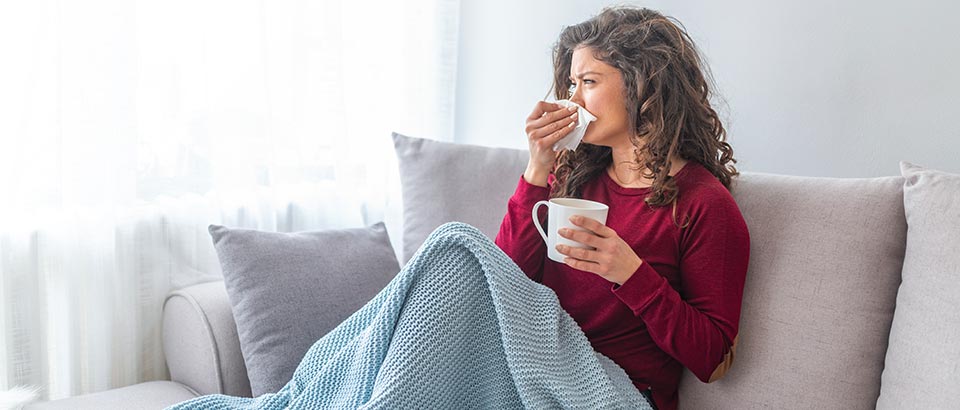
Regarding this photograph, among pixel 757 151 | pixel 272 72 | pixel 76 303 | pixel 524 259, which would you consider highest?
pixel 272 72

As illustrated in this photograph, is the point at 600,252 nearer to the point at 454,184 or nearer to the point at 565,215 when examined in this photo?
the point at 565,215

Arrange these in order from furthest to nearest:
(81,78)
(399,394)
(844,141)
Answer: (844,141), (81,78), (399,394)

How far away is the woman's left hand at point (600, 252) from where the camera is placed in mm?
1183

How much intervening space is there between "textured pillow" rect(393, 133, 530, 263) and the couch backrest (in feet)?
1.70

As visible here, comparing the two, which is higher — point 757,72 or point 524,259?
point 757,72

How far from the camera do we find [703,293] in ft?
4.18

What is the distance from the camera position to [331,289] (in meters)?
1.58

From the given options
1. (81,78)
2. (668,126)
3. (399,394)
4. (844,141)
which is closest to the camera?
(399,394)

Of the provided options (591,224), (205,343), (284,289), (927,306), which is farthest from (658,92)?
(205,343)

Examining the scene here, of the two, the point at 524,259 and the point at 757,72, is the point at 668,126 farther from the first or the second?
the point at 757,72

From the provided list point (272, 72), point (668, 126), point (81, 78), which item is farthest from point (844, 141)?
point (81, 78)

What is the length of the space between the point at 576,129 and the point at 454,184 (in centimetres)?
45

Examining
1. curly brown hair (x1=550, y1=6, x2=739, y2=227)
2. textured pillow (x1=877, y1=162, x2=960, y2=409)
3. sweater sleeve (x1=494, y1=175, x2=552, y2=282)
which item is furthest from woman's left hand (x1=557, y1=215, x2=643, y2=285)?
textured pillow (x1=877, y1=162, x2=960, y2=409)

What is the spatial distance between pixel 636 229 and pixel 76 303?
111 cm
